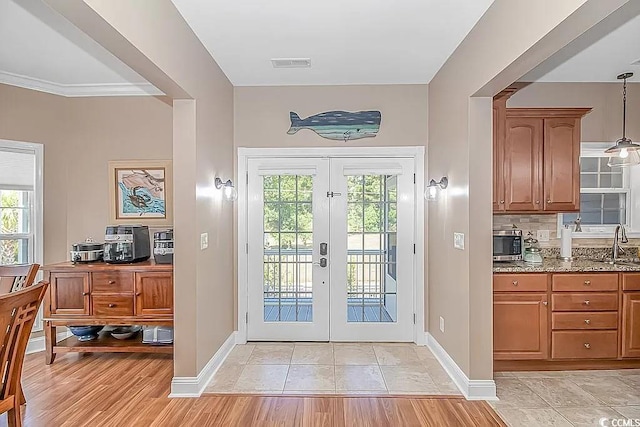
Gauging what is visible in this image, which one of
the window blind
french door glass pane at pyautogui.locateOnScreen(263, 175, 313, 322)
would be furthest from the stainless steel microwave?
the window blind

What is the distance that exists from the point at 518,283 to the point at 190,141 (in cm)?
297

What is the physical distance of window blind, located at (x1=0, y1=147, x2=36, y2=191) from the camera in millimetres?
4230

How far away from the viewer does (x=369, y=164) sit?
180 inches

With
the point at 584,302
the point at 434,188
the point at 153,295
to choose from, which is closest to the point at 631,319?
the point at 584,302

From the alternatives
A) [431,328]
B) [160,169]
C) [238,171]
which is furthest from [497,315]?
[160,169]

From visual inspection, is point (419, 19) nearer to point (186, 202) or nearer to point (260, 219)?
point (186, 202)

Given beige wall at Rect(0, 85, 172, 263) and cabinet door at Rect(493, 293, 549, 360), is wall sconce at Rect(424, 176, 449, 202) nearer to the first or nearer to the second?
cabinet door at Rect(493, 293, 549, 360)

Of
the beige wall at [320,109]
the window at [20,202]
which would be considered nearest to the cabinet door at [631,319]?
the beige wall at [320,109]

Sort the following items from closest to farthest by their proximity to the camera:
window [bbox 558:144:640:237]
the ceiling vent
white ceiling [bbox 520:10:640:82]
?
white ceiling [bbox 520:10:640:82]
the ceiling vent
window [bbox 558:144:640:237]

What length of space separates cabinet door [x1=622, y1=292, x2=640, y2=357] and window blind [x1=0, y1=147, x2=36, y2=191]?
19.2ft

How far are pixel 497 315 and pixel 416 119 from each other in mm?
2167

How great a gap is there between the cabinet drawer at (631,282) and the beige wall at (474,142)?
4.64ft

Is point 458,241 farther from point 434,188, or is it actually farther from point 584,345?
point 584,345

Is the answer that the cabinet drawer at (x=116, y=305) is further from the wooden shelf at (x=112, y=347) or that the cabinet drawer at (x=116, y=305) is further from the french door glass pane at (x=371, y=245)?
the french door glass pane at (x=371, y=245)
